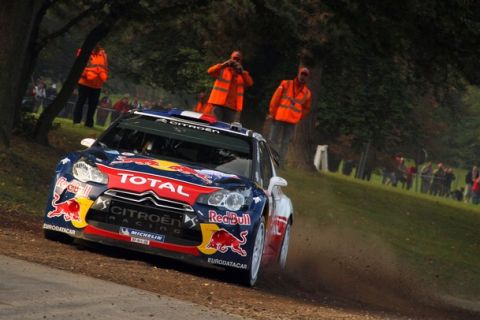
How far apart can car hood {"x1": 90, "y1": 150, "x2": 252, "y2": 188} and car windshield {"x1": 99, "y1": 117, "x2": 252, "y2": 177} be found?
36 cm

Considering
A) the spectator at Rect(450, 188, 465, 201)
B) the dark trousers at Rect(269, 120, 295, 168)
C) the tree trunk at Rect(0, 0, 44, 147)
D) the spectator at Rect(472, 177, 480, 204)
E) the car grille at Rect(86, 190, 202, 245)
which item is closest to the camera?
the car grille at Rect(86, 190, 202, 245)

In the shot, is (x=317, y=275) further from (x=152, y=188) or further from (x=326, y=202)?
(x=326, y=202)

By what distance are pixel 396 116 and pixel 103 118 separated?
Answer: 13491 millimetres

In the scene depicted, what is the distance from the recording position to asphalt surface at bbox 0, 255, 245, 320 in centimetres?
716

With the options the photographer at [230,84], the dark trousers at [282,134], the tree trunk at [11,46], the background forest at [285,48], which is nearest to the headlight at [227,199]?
the background forest at [285,48]

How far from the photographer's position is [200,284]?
10.2 m

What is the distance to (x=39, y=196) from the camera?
1652cm

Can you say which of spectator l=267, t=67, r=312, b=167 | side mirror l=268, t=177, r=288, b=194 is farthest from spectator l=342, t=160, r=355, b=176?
side mirror l=268, t=177, r=288, b=194

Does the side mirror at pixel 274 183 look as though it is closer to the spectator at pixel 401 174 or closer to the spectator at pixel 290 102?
the spectator at pixel 290 102

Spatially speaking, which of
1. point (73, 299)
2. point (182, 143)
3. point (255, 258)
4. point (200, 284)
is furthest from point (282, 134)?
point (73, 299)

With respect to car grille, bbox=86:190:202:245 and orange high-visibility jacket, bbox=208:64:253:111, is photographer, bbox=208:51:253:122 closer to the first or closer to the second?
orange high-visibility jacket, bbox=208:64:253:111

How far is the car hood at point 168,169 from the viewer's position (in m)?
10.9

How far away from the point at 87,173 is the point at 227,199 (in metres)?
1.31

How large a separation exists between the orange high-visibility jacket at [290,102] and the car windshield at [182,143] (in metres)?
13.1
